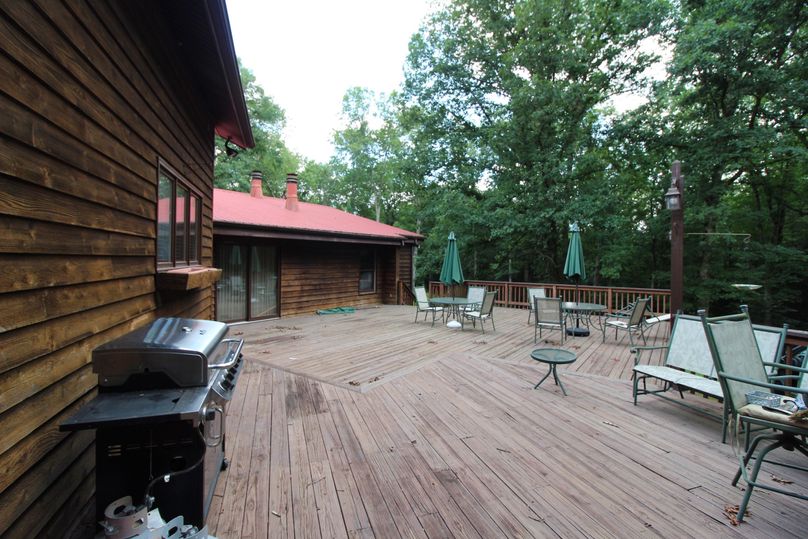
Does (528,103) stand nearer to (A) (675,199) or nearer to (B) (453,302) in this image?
(A) (675,199)

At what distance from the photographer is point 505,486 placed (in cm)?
217

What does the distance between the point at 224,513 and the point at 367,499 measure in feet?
2.49

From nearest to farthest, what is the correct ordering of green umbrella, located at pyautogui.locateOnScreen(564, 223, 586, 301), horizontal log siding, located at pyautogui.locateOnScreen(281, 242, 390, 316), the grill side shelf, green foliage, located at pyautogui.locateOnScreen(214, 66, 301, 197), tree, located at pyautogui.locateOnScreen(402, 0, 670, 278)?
the grill side shelf < green umbrella, located at pyautogui.locateOnScreen(564, 223, 586, 301) < horizontal log siding, located at pyautogui.locateOnScreen(281, 242, 390, 316) < tree, located at pyautogui.locateOnScreen(402, 0, 670, 278) < green foliage, located at pyautogui.locateOnScreen(214, 66, 301, 197)

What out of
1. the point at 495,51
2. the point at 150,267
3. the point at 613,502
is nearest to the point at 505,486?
the point at 613,502

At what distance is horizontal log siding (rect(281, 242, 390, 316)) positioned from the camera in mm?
8781

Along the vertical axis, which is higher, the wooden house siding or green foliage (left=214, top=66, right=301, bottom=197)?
green foliage (left=214, top=66, right=301, bottom=197)

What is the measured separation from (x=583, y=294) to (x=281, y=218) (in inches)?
324

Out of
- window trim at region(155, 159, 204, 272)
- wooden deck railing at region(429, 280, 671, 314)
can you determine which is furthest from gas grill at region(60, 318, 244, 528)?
wooden deck railing at region(429, 280, 671, 314)

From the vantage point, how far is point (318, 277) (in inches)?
377

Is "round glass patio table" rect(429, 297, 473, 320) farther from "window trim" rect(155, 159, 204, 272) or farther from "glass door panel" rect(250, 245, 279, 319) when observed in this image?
"window trim" rect(155, 159, 204, 272)

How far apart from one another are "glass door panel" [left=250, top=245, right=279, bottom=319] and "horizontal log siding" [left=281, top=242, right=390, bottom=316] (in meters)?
0.19

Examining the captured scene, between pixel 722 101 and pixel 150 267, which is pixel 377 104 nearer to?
pixel 722 101

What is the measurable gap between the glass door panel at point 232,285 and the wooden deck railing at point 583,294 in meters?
5.60

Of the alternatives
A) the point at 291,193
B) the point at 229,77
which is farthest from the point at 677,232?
the point at 291,193
